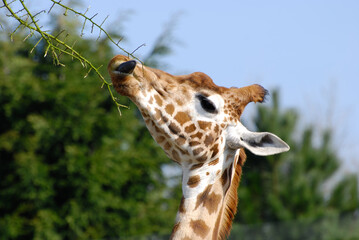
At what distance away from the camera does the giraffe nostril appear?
2.98 meters

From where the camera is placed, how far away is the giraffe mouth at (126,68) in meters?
2.98

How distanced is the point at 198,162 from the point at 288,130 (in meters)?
10.8

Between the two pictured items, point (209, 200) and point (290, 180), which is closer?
point (209, 200)

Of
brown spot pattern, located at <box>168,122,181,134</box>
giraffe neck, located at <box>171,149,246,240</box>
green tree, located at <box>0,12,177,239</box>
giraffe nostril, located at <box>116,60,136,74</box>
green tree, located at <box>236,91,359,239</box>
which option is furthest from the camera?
green tree, located at <box>236,91,359,239</box>

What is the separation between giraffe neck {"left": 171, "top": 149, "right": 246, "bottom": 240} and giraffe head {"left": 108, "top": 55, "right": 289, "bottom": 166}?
3.1 inches

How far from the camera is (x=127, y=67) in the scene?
299 centimetres

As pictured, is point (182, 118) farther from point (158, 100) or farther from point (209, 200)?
point (209, 200)

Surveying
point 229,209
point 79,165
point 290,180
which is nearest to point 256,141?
point 229,209

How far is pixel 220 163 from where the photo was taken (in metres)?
3.28

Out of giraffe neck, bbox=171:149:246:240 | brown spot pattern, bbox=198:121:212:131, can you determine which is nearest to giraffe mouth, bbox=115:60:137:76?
brown spot pattern, bbox=198:121:212:131

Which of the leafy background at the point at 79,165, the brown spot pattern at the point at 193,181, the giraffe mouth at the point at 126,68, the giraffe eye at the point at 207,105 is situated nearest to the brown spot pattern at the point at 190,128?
the giraffe eye at the point at 207,105

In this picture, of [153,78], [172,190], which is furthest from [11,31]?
[172,190]

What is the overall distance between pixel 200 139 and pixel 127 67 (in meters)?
0.54

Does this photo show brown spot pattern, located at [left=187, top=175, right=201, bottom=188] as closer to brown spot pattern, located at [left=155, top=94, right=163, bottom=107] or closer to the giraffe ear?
the giraffe ear
